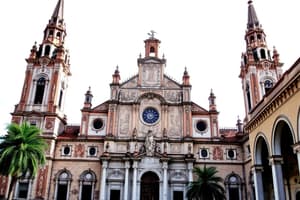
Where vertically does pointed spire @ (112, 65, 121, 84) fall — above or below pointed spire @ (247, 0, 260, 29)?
below

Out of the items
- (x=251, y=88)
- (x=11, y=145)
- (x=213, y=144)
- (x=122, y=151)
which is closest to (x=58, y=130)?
(x=122, y=151)

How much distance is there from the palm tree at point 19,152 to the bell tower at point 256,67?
24912 mm

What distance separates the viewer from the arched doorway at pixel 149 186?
32250mm

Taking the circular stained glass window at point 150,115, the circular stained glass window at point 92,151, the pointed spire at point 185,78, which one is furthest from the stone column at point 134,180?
the pointed spire at point 185,78

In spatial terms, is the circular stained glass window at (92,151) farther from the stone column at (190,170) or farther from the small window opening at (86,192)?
the stone column at (190,170)

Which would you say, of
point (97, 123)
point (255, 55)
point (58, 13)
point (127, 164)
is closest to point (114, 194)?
point (127, 164)

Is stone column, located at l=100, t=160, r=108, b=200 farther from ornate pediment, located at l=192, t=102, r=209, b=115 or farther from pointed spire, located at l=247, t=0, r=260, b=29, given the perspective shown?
pointed spire, located at l=247, t=0, r=260, b=29

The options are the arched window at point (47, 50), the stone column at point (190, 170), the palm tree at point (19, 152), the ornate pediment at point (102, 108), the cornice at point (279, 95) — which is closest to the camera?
the cornice at point (279, 95)

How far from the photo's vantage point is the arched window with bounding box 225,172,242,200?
33156 millimetres

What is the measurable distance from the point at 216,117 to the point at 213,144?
354 cm

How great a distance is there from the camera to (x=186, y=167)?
3328 cm

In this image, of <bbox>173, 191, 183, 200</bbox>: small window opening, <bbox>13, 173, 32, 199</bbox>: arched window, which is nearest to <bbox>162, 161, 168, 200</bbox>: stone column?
<bbox>173, 191, 183, 200</bbox>: small window opening

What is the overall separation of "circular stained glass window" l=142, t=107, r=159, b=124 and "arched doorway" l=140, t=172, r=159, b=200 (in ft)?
22.1

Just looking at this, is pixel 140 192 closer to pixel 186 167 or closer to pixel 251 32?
pixel 186 167
